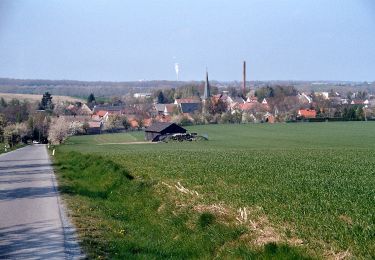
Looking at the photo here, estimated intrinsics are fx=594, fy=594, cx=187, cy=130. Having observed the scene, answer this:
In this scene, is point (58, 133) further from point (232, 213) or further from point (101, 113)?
point (232, 213)

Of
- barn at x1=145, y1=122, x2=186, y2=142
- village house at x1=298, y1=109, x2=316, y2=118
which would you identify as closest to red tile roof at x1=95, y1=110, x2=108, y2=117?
village house at x1=298, y1=109, x2=316, y2=118

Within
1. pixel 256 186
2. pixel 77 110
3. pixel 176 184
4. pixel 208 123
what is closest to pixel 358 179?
pixel 256 186

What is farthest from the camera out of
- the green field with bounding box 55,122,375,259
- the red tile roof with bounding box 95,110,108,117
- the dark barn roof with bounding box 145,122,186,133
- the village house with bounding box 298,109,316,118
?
the red tile roof with bounding box 95,110,108,117

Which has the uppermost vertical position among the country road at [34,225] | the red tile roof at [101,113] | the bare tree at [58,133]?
the country road at [34,225]

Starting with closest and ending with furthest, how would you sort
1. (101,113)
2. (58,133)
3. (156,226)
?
(156,226), (58,133), (101,113)

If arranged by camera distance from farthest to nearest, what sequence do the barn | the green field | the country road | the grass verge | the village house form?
the village house → the barn → the country road → the grass verge → the green field

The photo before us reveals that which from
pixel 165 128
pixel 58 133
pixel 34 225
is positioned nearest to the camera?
pixel 34 225

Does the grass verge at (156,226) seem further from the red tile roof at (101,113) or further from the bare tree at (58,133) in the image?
the red tile roof at (101,113)

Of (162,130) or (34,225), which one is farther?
(162,130)

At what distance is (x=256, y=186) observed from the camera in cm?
1424

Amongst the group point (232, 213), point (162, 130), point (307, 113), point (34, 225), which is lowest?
point (307, 113)

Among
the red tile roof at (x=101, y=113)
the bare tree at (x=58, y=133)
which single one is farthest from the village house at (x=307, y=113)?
the red tile roof at (x=101, y=113)

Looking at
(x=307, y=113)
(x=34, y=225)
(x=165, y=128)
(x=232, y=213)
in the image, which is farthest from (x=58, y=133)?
(x=232, y=213)

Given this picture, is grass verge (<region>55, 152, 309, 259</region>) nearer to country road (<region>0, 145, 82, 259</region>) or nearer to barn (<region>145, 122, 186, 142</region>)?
country road (<region>0, 145, 82, 259</region>)
